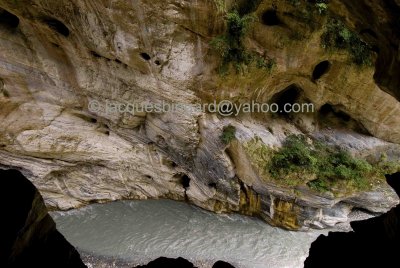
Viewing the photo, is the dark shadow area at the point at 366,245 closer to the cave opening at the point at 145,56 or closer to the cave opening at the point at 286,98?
the cave opening at the point at 286,98

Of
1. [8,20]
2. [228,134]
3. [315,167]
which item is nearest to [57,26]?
[8,20]

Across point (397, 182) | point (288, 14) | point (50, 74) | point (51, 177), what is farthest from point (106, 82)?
point (397, 182)

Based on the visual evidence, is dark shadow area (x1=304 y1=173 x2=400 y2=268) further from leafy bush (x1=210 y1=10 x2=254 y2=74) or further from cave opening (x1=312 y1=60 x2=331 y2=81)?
cave opening (x1=312 y1=60 x2=331 y2=81)

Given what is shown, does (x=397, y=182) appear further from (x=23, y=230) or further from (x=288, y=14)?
(x=288, y=14)

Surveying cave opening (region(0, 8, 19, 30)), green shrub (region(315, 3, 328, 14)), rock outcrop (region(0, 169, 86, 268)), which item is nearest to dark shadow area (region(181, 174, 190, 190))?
green shrub (region(315, 3, 328, 14))

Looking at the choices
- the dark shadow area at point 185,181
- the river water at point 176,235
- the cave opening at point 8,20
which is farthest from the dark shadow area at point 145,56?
the river water at point 176,235
